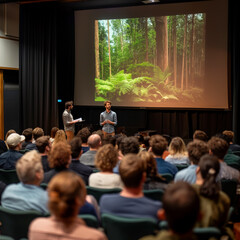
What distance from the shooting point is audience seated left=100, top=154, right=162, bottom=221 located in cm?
215

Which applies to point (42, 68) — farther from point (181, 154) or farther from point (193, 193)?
point (193, 193)

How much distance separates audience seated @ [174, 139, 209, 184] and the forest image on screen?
19.6ft

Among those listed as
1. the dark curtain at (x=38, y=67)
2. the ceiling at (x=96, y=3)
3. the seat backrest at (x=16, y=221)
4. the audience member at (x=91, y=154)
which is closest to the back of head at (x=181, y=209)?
the seat backrest at (x=16, y=221)

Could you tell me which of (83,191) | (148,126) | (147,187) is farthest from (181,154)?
(148,126)

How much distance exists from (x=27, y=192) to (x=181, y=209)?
128 cm

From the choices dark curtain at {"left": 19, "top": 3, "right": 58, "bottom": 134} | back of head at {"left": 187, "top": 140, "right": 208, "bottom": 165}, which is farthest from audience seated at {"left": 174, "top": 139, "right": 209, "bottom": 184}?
dark curtain at {"left": 19, "top": 3, "right": 58, "bottom": 134}

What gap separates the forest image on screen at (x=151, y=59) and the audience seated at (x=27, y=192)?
7331 mm

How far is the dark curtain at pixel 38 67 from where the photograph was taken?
979cm

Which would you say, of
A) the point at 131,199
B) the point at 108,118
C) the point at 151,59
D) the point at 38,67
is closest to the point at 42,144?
the point at 131,199

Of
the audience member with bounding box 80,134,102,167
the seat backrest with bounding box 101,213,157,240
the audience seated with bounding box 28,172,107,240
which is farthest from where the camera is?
the audience member with bounding box 80,134,102,167

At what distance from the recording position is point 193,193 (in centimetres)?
155

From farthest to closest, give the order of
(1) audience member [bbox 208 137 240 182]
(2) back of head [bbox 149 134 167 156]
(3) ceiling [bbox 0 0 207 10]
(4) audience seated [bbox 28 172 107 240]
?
(3) ceiling [bbox 0 0 207 10], (2) back of head [bbox 149 134 167 156], (1) audience member [bbox 208 137 240 182], (4) audience seated [bbox 28 172 107 240]

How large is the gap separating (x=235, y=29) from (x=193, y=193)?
7.79m

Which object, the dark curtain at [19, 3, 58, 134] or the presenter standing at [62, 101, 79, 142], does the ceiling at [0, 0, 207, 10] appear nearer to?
the dark curtain at [19, 3, 58, 134]
